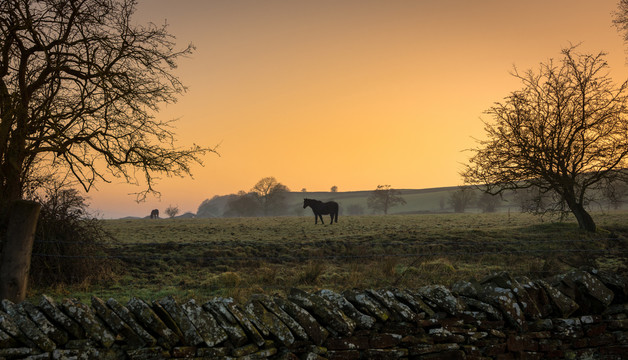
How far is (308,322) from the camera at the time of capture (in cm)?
425

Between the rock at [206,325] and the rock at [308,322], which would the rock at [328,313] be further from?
the rock at [206,325]

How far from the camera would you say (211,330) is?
3.96 metres

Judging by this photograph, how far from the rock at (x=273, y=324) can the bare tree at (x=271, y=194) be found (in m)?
86.9

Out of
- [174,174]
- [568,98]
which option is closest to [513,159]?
[568,98]

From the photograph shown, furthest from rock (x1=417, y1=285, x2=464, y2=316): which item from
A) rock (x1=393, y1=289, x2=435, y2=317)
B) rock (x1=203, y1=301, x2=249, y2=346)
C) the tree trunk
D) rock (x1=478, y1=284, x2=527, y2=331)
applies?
the tree trunk

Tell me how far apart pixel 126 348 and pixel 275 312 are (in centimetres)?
142

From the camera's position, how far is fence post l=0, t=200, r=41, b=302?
5.75 m

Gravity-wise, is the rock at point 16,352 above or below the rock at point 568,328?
above

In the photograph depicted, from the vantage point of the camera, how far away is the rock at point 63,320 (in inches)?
149

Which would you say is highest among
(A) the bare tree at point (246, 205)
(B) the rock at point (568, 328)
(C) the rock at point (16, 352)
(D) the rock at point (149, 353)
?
(A) the bare tree at point (246, 205)

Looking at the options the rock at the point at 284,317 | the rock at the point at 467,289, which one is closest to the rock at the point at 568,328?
the rock at the point at 467,289

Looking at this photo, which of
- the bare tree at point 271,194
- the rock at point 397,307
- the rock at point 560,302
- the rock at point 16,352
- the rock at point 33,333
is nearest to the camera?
the rock at point 16,352

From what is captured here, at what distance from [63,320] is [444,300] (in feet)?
13.1

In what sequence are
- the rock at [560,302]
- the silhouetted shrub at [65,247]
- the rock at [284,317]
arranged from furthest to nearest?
1. the silhouetted shrub at [65,247]
2. the rock at [560,302]
3. the rock at [284,317]
